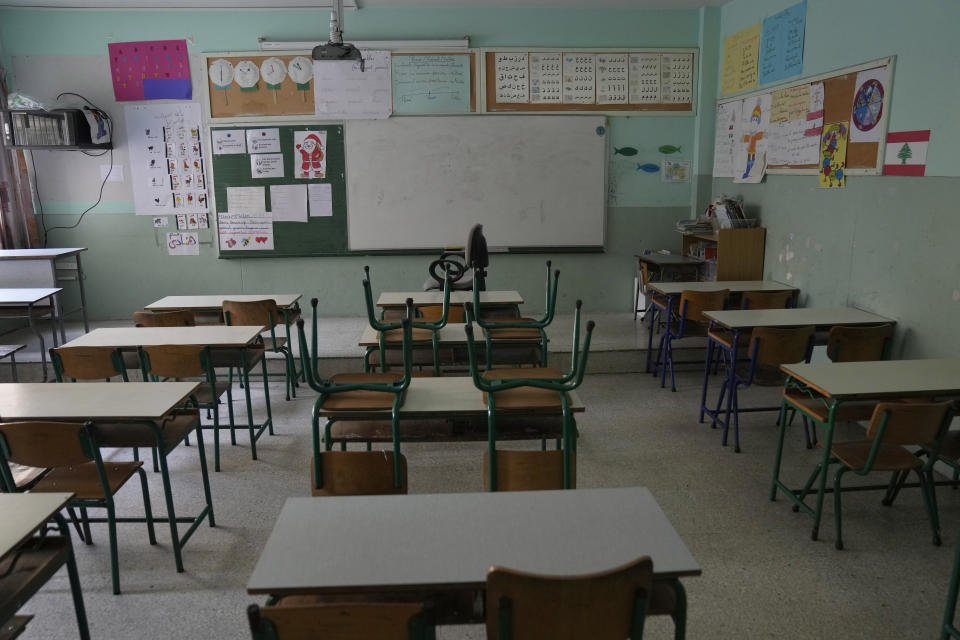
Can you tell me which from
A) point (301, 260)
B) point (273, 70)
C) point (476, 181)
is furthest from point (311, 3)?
point (301, 260)

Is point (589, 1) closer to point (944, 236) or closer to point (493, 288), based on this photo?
point (493, 288)

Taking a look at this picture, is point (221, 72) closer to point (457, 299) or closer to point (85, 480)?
point (457, 299)

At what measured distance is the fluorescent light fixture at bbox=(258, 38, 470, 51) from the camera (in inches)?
235

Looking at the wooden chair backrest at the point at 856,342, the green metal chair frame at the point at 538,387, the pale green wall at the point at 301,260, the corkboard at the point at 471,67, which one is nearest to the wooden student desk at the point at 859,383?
the wooden chair backrest at the point at 856,342

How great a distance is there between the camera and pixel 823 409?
117 inches

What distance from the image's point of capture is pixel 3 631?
1.86 meters

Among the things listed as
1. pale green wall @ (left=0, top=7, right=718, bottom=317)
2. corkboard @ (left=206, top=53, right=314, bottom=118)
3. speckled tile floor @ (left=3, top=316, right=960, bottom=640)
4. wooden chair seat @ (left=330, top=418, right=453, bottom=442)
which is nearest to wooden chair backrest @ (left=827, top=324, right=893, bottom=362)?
speckled tile floor @ (left=3, top=316, right=960, bottom=640)

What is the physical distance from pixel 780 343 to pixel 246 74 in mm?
5041

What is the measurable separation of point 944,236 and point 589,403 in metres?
2.28

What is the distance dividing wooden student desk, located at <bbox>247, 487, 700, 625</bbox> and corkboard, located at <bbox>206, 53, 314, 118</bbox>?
5.04 m

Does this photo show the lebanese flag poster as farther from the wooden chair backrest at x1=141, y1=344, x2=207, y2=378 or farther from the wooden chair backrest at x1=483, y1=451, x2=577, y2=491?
the wooden chair backrest at x1=141, y1=344, x2=207, y2=378

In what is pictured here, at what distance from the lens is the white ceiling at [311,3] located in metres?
5.78

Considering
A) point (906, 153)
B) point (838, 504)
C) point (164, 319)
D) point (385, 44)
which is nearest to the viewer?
point (838, 504)

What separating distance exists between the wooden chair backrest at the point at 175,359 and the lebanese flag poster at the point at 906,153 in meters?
3.91
